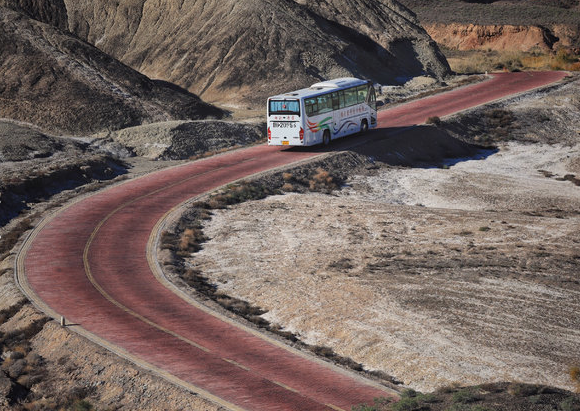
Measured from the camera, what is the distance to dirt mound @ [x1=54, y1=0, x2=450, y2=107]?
67875 millimetres

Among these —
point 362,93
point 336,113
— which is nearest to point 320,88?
point 336,113

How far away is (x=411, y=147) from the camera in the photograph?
50656mm

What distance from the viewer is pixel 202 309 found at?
25.4m

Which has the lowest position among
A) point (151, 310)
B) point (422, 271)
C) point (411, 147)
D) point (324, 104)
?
point (422, 271)

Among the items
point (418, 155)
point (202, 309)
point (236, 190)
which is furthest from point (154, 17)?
point (202, 309)

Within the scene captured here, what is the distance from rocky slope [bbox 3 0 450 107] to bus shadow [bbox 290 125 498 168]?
51.0 ft

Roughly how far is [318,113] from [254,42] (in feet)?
84.8

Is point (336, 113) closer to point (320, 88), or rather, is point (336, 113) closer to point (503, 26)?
point (320, 88)

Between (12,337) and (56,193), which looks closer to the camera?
(12,337)

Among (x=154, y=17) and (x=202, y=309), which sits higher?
(x=154, y=17)

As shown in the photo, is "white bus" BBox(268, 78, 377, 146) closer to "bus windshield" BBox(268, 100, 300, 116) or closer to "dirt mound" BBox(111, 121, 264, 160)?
"bus windshield" BBox(268, 100, 300, 116)

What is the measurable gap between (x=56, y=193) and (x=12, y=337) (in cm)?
1697

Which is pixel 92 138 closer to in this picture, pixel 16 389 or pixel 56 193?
pixel 56 193

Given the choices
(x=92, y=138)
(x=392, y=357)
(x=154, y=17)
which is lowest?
(x=392, y=357)
